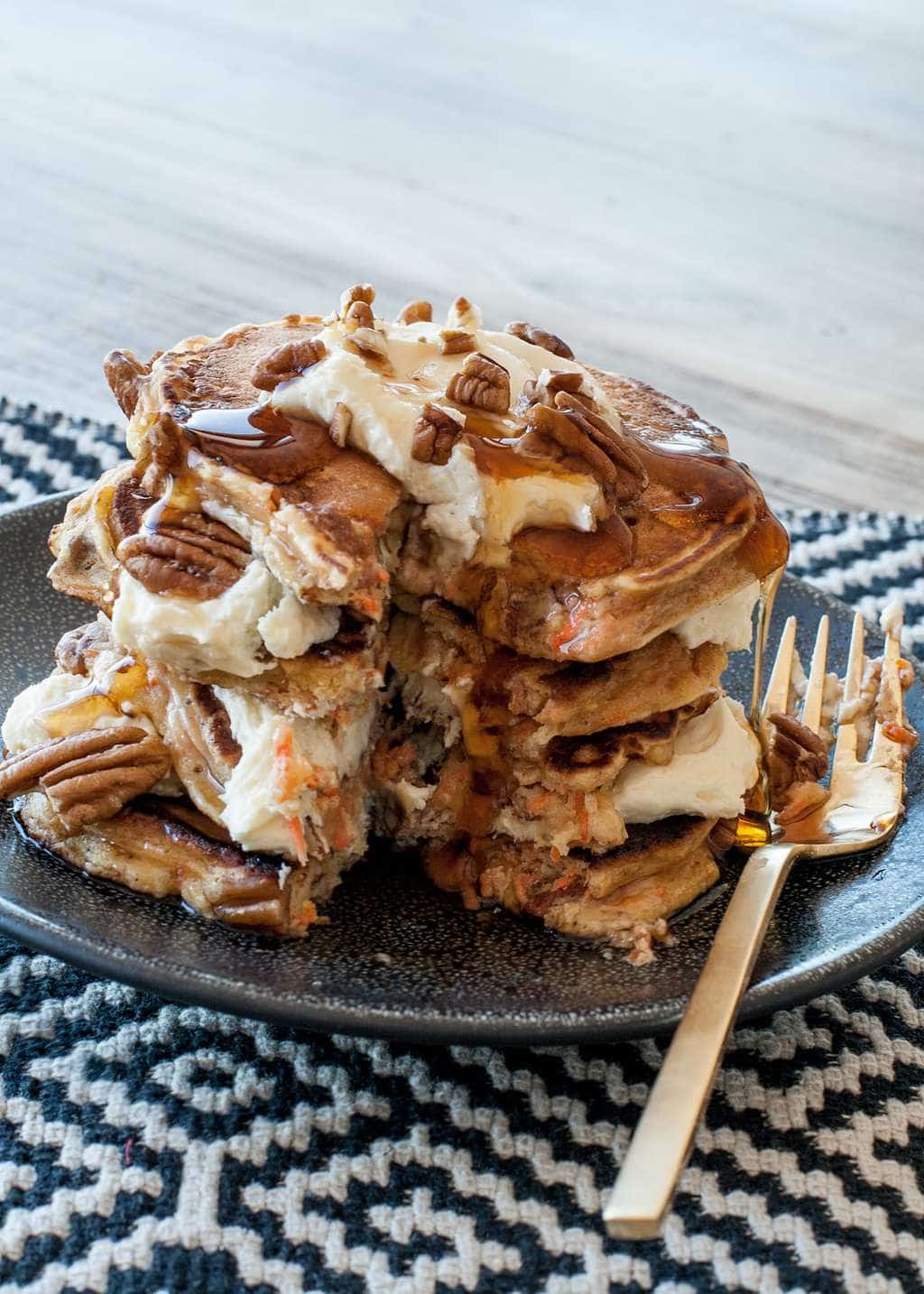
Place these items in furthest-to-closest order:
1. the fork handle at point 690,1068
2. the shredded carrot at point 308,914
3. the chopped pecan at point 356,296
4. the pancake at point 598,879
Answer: the chopped pecan at point 356,296 → the pancake at point 598,879 → the shredded carrot at point 308,914 → the fork handle at point 690,1068

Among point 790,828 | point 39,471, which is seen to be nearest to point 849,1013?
point 790,828

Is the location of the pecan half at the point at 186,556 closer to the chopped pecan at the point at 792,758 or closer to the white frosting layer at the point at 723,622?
the white frosting layer at the point at 723,622

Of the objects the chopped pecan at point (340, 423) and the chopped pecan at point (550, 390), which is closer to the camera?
the chopped pecan at point (340, 423)

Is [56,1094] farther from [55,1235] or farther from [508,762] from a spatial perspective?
[508,762]

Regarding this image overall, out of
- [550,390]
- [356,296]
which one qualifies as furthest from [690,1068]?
[356,296]

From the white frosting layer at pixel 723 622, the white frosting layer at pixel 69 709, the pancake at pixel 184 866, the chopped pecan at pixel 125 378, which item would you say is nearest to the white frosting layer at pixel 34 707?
the white frosting layer at pixel 69 709

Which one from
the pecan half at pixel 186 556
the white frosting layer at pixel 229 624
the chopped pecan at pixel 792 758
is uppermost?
the pecan half at pixel 186 556

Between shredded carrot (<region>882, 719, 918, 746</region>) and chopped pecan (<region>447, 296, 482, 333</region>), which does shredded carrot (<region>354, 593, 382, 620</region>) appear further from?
shredded carrot (<region>882, 719, 918, 746</region>)

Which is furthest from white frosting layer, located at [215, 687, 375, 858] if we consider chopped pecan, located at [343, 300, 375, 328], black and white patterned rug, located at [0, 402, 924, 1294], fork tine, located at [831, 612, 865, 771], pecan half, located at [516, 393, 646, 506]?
fork tine, located at [831, 612, 865, 771]
